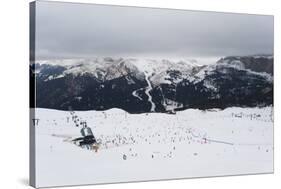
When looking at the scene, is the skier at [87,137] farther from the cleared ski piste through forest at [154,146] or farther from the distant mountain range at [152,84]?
the distant mountain range at [152,84]

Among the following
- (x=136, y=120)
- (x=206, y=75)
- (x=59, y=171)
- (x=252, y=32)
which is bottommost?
(x=59, y=171)

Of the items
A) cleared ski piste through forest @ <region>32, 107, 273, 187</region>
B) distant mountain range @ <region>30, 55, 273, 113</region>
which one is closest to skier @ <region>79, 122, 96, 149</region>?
cleared ski piste through forest @ <region>32, 107, 273, 187</region>

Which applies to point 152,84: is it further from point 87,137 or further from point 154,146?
point 87,137

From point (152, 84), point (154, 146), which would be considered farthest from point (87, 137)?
point (152, 84)

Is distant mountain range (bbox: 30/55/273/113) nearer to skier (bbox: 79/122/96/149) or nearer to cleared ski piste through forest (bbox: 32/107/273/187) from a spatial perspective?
cleared ski piste through forest (bbox: 32/107/273/187)

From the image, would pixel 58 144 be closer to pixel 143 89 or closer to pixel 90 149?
pixel 90 149

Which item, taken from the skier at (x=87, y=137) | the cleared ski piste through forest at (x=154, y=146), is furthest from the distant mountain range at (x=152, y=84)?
the skier at (x=87, y=137)

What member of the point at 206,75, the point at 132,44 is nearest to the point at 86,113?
the point at 132,44
